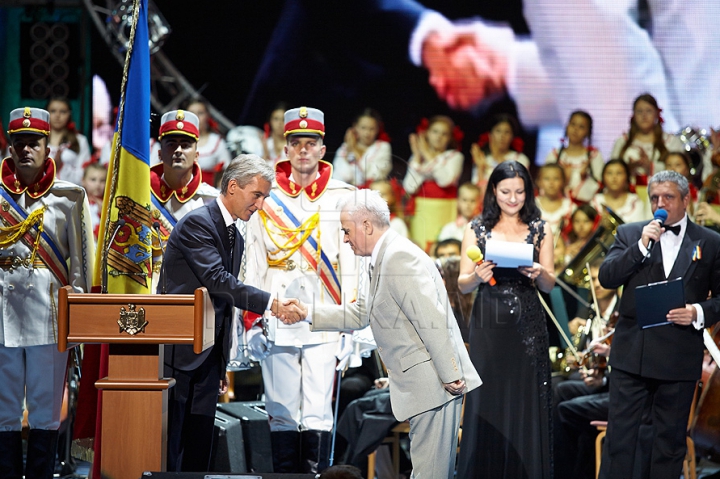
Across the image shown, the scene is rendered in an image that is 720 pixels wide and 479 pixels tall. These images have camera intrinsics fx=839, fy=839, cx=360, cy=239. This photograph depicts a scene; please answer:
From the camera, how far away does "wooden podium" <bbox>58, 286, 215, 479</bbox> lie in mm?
2873

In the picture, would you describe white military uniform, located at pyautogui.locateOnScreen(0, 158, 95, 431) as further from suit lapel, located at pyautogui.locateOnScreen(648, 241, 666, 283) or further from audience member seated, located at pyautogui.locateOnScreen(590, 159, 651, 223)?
audience member seated, located at pyautogui.locateOnScreen(590, 159, 651, 223)

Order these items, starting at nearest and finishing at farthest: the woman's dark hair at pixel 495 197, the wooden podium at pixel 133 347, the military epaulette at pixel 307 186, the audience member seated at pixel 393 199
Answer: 1. the wooden podium at pixel 133 347
2. the woman's dark hair at pixel 495 197
3. the military epaulette at pixel 307 186
4. the audience member seated at pixel 393 199

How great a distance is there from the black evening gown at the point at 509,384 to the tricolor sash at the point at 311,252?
30.1 inches

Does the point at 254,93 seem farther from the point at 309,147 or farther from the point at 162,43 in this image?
the point at 309,147

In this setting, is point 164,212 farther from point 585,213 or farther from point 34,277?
point 585,213

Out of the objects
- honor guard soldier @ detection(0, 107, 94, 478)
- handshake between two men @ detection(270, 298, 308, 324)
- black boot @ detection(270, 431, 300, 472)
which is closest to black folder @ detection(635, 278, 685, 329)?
handshake between two men @ detection(270, 298, 308, 324)

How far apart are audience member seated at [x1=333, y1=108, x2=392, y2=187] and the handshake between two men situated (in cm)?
253

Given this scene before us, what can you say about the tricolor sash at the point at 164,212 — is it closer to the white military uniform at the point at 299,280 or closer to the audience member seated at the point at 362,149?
the white military uniform at the point at 299,280

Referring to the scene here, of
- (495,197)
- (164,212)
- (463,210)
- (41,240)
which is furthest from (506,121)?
(41,240)

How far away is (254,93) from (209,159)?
590 millimetres

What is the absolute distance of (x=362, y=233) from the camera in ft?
11.0

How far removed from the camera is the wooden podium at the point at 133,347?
287cm

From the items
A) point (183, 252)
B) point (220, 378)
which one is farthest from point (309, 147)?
point (220, 378)

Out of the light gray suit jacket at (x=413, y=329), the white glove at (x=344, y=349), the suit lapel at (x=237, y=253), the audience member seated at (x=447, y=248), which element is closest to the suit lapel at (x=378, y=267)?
the light gray suit jacket at (x=413, y=329)
